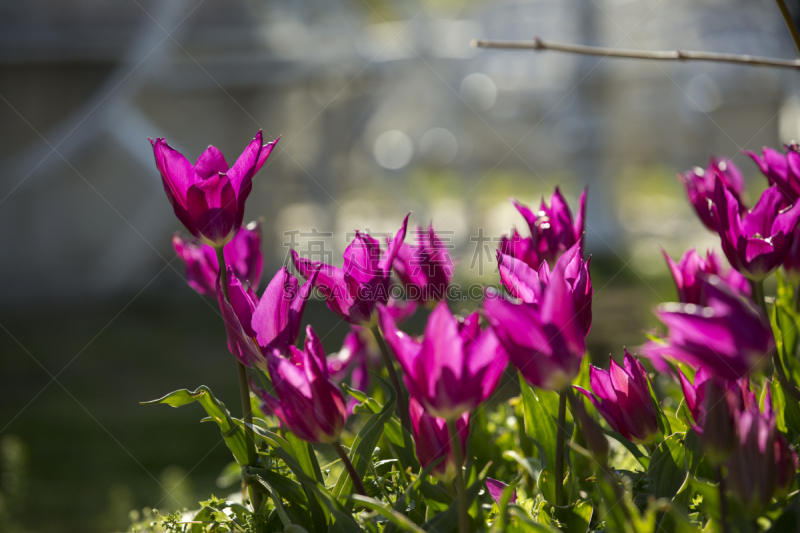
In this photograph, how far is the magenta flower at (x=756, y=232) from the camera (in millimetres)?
710

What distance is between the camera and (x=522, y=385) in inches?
29.6

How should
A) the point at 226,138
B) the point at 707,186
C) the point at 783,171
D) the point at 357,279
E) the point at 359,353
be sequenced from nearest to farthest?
the point at 357,279
the point at 783,171
the point at 707,186
the point at 359,353
the point at 226,138

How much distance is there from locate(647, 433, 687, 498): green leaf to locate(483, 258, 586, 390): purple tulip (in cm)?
19

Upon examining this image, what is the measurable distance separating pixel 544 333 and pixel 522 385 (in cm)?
28

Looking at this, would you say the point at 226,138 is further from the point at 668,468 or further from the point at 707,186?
the point at 668,468

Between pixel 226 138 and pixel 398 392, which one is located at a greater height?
pixel 226 138

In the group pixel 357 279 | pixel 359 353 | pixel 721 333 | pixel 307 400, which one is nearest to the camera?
pixel 721 333

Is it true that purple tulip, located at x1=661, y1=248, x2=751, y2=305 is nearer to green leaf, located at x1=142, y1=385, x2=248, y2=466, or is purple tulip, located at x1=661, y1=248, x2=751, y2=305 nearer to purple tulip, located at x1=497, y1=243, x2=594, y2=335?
purple tulip, located at x1=497, y1=243, x2=594, y2=335

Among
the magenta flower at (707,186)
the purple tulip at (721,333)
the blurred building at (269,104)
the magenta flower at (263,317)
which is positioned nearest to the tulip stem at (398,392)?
the magenta flower at (263,317)

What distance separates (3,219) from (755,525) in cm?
514

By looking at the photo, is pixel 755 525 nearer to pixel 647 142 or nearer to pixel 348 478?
pixel 348 478

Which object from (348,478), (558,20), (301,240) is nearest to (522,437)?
(348,478)

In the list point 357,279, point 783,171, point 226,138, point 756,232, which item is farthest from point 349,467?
point 226,138

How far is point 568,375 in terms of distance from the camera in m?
0.51
